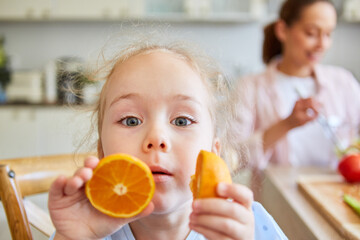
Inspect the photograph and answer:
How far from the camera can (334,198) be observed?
0.90 m

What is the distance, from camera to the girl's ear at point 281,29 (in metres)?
1.68

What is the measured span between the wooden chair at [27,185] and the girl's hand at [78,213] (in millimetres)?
244

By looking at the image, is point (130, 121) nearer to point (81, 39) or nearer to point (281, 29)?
point (281, 29)

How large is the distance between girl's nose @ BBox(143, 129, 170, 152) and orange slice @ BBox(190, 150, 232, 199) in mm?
85

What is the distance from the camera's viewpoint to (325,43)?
152 cm

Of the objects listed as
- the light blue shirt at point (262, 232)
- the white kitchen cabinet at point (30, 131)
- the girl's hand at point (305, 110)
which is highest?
the girl's hand at point (305, 110)

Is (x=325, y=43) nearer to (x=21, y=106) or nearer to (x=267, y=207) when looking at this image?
(x=267, y=207)

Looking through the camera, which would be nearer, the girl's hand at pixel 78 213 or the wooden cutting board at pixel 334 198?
the girl's hand at pixel 78 213

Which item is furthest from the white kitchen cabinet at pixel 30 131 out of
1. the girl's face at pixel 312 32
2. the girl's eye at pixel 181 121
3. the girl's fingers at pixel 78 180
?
the girl's fingers at pixel 78 180

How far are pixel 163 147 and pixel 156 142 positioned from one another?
0.5 inches

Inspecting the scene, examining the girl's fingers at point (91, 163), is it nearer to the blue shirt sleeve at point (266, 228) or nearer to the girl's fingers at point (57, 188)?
the girl's fingers at point (57, 188)

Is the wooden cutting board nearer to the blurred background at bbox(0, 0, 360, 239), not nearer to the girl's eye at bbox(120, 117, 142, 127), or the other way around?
the girl's eye at bbox(120, 117, 142, 127)

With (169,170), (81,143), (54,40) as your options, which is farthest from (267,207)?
(54,40)

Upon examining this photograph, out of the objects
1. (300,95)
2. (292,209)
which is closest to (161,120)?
(292,209)
